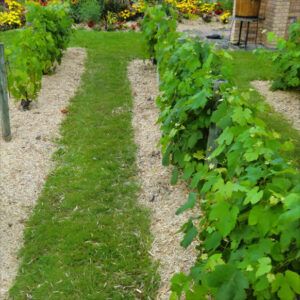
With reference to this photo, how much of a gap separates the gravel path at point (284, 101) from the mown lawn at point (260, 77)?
0.12 m

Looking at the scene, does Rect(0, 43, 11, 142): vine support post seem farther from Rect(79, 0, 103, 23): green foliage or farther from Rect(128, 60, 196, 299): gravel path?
Rect(79, 0, 103, 23): green foliage

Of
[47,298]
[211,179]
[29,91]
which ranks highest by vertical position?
[211,179]

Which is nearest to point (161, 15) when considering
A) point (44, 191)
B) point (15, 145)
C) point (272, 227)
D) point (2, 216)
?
point (15, 145)

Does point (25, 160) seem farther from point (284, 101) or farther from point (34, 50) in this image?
point (284, 101)

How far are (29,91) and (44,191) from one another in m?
2.00

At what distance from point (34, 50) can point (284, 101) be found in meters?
3.84

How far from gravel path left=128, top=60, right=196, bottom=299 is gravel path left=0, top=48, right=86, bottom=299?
3.39 ft

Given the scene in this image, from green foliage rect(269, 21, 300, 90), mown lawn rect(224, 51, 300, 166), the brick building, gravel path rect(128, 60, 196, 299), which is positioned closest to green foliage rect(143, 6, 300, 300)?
gravel path rect(128, 60, 196, 299)

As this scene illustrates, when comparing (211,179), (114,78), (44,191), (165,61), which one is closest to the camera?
(211,179)

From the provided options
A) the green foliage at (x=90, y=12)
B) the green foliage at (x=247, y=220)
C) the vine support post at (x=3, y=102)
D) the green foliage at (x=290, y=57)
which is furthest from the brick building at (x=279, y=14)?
A: the green foliage at (x=247, y=220)

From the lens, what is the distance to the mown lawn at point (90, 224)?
3.17 m

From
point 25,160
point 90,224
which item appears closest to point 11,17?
point 25,160

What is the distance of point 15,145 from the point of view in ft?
17.1

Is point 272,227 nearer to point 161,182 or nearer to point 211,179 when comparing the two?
point 211,179
